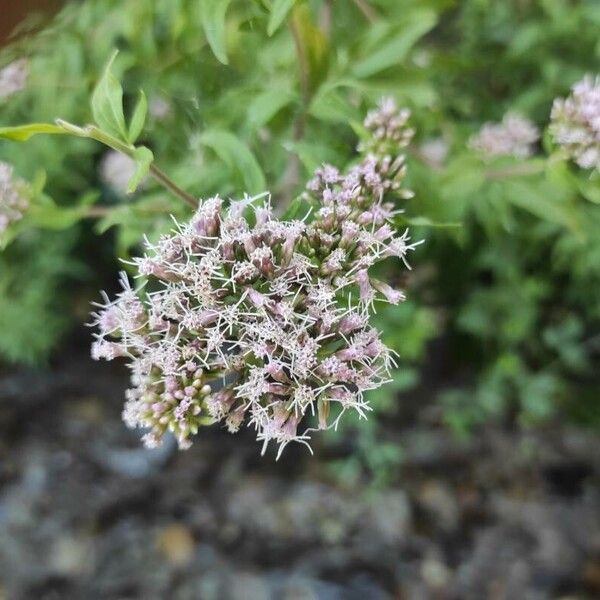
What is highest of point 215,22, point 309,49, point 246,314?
point 309,49

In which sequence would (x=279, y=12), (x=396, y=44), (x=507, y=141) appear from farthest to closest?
(x=507, y=141)
(x=396, y=44)
(x=279, y=12)

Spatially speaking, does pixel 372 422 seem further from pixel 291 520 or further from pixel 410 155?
pixel 410 155

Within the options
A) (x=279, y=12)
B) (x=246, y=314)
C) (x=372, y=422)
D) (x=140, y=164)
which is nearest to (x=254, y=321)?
(x=246, y=314)

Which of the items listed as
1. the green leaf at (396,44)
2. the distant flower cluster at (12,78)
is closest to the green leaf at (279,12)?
the green leaf at (396,44)

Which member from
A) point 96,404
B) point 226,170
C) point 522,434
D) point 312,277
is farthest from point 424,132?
point 96,404

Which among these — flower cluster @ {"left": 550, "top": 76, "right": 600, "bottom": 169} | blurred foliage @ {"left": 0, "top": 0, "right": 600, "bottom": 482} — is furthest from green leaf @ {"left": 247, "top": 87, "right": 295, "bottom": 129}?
flower cluster @ {"left": 550, "top": 76, "right": 600, "bottom": 169}

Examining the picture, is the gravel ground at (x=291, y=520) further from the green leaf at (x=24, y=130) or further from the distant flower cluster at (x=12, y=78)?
the green leaf at (x=24, y=130)

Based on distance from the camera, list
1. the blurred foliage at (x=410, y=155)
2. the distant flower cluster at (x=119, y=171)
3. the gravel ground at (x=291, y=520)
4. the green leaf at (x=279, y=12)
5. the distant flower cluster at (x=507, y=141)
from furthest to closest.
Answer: the gravel ground at (x=291, y=520)
the distant flower cluster at (x=119, y=171)
the distant flower cluster at (x=507, y=141)
the blurred foliage at (x=410, y=155)
the green leaf at (x=279, y=12)
